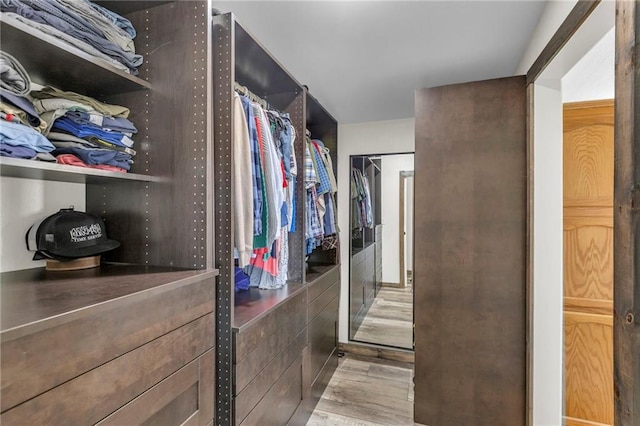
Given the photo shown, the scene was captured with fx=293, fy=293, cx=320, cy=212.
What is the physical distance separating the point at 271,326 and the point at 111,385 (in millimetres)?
764

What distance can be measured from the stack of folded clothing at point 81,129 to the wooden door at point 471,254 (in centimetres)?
165

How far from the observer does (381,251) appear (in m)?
3.22

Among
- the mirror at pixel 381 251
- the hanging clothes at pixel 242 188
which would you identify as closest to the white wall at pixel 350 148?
the mirror at pixel 381 251

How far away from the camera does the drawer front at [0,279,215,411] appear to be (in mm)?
574

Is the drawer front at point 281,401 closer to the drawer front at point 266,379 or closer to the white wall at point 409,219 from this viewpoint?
the drawer front at point 266,379

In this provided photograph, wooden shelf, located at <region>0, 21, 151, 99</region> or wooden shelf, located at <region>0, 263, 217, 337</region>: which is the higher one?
wooden shelf, located at <region>0, 21, 151, 99</region>

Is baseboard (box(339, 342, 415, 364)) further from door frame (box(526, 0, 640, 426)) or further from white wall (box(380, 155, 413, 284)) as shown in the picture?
door frame (box(526, 0, 640, 426))

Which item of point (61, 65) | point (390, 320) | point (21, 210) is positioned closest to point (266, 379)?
point (21, 210)

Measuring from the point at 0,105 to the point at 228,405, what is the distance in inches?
47.7

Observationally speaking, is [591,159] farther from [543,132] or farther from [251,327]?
[251,327]

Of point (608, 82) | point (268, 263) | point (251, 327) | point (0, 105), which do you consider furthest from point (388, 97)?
point (0, 105)

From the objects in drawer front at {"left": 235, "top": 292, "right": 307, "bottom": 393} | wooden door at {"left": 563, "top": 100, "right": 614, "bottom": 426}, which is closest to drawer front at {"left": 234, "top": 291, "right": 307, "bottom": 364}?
drawer front at {"left": 235, "top": 292, "right": 307, "bottom": 393}

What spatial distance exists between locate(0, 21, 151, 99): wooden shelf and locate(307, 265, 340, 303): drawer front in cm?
146

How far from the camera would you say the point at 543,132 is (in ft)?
5.39
